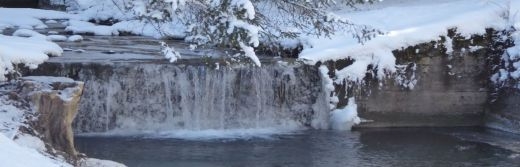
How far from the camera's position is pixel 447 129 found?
1040cm

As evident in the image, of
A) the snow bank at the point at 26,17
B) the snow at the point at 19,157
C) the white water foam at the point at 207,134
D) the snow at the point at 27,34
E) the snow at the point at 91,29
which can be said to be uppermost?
the snow bank at the point at 26,17

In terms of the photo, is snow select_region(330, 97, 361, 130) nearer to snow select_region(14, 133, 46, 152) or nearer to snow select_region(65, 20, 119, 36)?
snow select_region(65, 20, 119, 36)

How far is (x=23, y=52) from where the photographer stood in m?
8.84

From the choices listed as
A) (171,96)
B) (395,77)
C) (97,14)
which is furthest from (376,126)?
(97,14)

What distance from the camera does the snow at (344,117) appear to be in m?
9.90

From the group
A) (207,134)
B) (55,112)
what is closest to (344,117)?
(207,134)

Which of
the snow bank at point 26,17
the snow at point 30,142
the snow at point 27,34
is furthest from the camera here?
the snow bank at point 26,17

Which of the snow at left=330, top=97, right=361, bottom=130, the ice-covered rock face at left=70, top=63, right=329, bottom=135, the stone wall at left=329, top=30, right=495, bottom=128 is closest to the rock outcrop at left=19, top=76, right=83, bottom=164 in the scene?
the ice-covered rock face at left=70, top=63, right=329, bottom=135

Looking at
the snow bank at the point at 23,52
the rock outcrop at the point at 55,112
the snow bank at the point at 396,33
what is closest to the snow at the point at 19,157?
the rock outcrop at the point at 55,112

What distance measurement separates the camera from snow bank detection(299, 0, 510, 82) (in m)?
10.1

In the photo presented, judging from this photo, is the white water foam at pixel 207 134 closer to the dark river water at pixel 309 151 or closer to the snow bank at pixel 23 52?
the dark river water at pixel 309 151

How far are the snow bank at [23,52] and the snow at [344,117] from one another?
146 inches

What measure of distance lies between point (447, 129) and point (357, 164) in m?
2.95

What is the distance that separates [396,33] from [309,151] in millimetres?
3012
